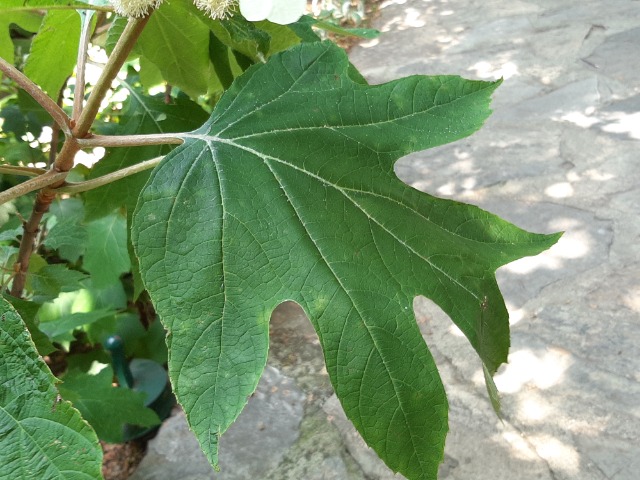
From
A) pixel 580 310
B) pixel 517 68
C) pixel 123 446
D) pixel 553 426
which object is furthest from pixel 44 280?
pixel 517 68

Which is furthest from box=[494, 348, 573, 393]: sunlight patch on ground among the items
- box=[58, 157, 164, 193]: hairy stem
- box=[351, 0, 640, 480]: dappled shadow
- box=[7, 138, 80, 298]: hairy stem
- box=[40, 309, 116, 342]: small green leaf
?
box=[58, 157, 164, 193]: hairy stem

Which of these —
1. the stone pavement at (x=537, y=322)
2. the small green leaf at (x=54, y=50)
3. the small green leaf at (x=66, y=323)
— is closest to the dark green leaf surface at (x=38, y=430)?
the small green leaf at (x=54, y=50)

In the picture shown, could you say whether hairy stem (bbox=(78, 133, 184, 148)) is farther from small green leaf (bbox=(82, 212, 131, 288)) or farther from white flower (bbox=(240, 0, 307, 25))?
small green leaf (bbox=(82, 212, 131, 288))

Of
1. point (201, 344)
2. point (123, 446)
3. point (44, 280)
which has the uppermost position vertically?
point (201, 344)

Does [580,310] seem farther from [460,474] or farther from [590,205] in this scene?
[460,474]

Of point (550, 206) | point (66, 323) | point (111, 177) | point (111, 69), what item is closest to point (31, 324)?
point (111, 177)

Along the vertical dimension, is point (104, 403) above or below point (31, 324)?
below

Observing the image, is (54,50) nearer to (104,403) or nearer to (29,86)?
(29,86)
